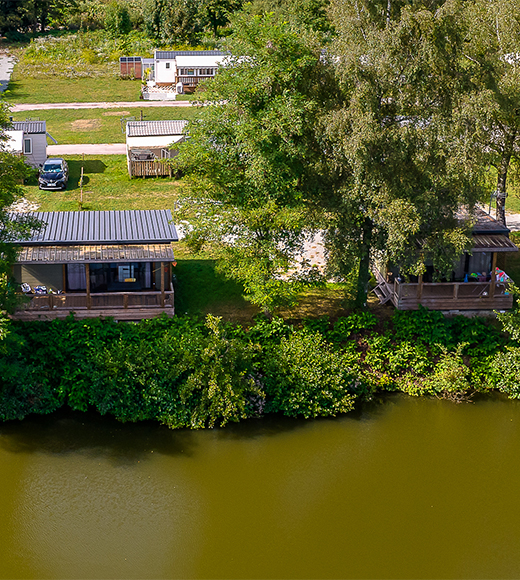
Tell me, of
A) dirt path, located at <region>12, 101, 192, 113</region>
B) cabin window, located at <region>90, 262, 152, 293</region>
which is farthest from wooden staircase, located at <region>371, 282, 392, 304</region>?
dirt path, located at <region>12, 101, 192, 113</region>

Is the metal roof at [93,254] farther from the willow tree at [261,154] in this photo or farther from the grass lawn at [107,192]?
the grass lawn at [107,192]

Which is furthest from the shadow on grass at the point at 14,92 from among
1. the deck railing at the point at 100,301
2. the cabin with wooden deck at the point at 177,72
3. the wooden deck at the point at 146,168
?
the deck railing at the point at 100,301

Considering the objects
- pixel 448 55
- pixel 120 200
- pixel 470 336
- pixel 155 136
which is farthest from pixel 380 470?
pixel 155 136

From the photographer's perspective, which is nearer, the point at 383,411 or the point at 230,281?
the point at 383,411

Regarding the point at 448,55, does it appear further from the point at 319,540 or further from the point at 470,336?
the point at 319,540

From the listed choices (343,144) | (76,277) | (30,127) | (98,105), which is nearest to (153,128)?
(30,127)

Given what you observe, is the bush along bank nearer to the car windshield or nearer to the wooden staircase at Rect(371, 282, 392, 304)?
the wooden staircase at Rect(371, 282, 392, 304)

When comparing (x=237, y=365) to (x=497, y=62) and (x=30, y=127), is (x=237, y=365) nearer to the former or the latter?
(x=497, y=62)
